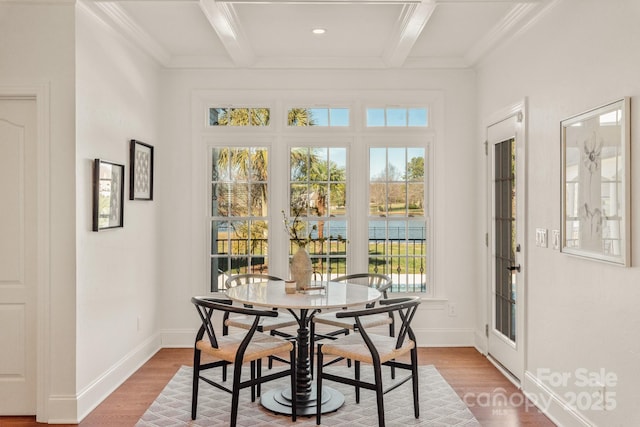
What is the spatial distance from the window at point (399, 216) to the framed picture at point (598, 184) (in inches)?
78.0

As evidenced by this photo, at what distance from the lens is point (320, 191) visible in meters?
5.00

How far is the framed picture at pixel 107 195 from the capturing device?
→ 135 inches

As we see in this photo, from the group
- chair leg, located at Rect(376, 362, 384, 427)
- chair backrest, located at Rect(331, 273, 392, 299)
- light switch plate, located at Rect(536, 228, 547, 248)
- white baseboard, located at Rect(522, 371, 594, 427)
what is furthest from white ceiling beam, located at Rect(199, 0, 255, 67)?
white baseboard, located at Rect(522, 371, 594, 427)

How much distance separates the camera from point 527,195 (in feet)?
12.2

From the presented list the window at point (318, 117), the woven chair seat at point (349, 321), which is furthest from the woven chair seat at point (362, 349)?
the window at point (318, 117)

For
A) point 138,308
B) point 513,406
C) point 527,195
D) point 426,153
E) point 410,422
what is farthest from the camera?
point 426,153

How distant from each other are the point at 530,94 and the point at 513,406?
222cm

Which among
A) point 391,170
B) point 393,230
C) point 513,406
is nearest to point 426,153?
point 391,170

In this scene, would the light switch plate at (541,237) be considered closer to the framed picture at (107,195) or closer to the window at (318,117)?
the window at (318,117)

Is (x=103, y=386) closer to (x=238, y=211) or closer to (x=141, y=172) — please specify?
(x=141, y=172)

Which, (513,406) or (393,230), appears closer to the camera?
(513,406)

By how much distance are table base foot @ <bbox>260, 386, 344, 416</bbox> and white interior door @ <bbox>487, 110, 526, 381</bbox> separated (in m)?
1.45

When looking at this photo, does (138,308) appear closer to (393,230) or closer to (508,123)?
(393,230)

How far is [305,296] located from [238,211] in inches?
72.8
